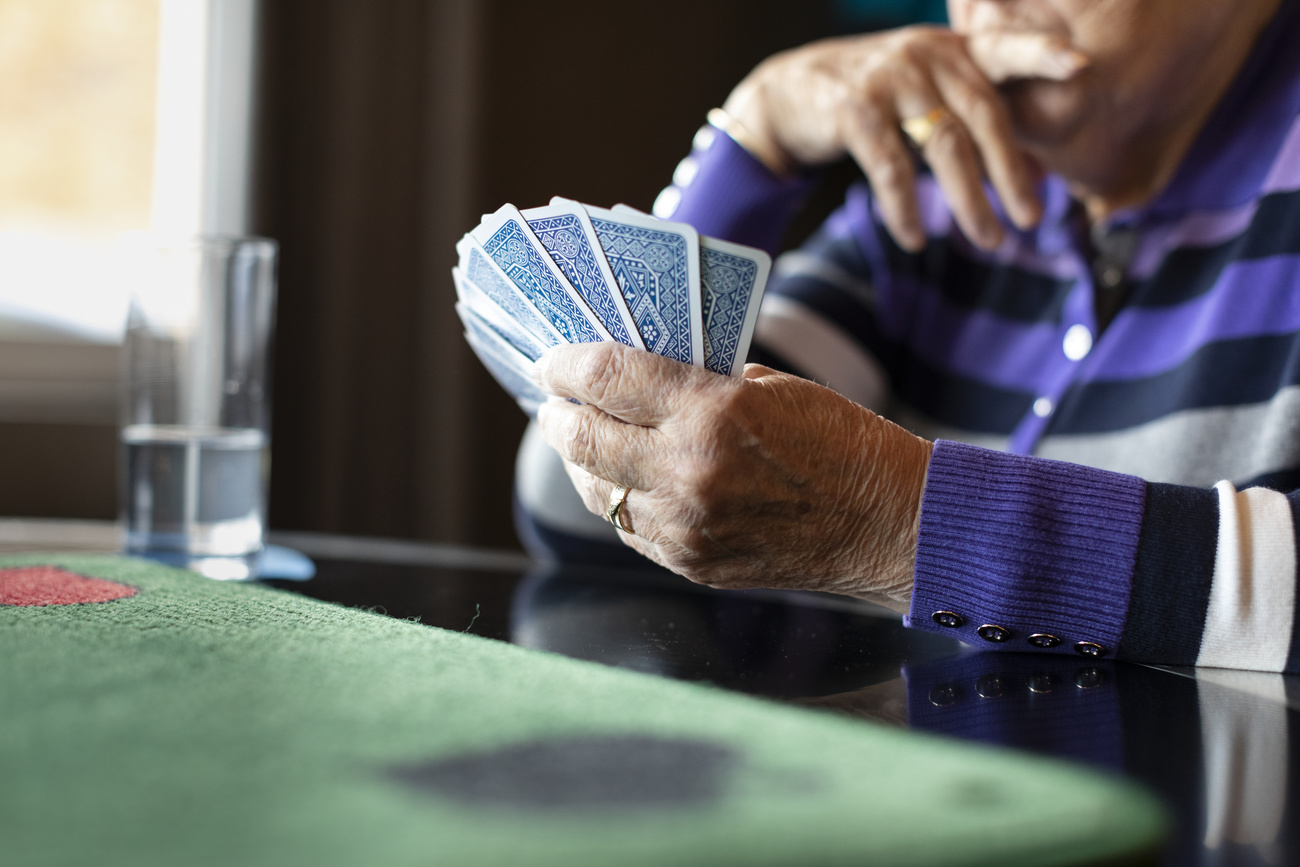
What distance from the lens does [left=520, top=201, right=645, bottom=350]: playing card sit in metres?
0.77

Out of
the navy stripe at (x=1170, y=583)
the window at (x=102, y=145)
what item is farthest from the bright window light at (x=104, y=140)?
the navy stripe at (x=1170, y=583)

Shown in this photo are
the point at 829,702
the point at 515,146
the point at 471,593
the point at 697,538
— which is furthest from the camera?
the point at 515,146

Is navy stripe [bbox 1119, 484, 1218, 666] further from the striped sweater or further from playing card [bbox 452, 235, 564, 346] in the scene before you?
playing card [bbox 452, 235, 564, 346]

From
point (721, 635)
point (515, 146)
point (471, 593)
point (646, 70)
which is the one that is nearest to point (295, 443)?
point (515, 146)

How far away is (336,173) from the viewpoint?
226cm

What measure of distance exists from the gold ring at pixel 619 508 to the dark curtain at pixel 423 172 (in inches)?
61.9

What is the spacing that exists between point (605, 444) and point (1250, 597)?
0.52 meters

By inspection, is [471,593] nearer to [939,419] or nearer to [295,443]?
[939,419]

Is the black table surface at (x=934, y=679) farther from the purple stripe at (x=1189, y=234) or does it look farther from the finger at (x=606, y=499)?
the purple stripe at (x=1189, y=234)

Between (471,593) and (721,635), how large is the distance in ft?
0.95

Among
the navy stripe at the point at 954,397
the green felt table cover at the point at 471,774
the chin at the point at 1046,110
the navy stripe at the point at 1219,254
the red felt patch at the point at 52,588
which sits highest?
the chin at the point at 1046,110

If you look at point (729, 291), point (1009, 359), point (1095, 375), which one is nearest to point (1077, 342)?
point (1095, 375)

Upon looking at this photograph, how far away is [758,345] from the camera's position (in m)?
1.56

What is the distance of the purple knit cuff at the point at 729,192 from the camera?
58.6 inches
